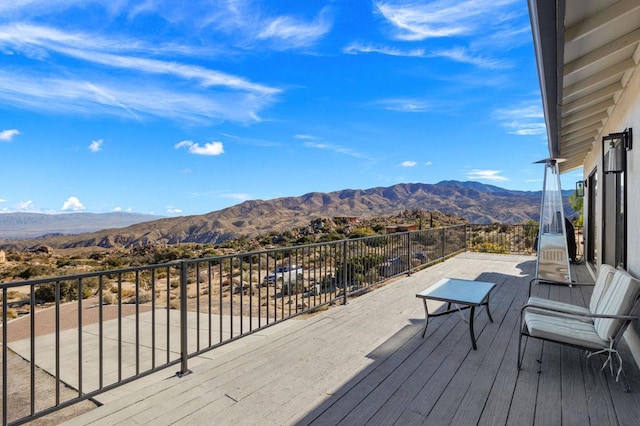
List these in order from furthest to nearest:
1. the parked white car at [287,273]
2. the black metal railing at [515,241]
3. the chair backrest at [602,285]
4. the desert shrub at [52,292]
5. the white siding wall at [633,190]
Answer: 1. the black metal railing at [515,241]
2. the desert shrub at [52,292]
3. the parked white car at [287,273]
4. the chair backrest at [602,285]
5. the white siding wall at [633,190]

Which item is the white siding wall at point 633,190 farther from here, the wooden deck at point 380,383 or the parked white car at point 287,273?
the parked white car at point 287,273

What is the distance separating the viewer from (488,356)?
3.14 m

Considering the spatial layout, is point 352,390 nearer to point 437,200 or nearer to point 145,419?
point 145,419

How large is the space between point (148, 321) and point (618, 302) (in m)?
6.01

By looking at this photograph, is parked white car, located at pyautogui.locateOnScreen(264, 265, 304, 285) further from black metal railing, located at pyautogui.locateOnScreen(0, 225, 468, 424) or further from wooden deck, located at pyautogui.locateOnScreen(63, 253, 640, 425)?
wooden deck, located at pyautogui.locateOnScreen(63, 253, 640, 425)

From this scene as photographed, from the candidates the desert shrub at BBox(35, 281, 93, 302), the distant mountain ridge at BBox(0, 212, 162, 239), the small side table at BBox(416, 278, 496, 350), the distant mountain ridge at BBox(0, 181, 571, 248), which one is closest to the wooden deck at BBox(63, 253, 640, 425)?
the small side table at BBox(416, 278, 496, 350)

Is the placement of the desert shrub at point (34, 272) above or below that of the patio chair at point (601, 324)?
below

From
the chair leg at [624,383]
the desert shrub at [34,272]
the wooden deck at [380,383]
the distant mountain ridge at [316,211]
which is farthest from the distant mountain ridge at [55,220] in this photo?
the chair leg at [624,383]

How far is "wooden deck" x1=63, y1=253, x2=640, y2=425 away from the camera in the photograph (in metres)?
2.17

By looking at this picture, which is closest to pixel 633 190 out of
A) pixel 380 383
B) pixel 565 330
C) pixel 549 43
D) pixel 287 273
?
pixel 565 330

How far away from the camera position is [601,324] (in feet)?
9.10

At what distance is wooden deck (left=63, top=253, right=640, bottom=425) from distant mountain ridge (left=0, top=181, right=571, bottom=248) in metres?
30.1

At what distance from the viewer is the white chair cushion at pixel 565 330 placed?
2.59 m

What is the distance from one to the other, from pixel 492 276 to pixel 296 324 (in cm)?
488
